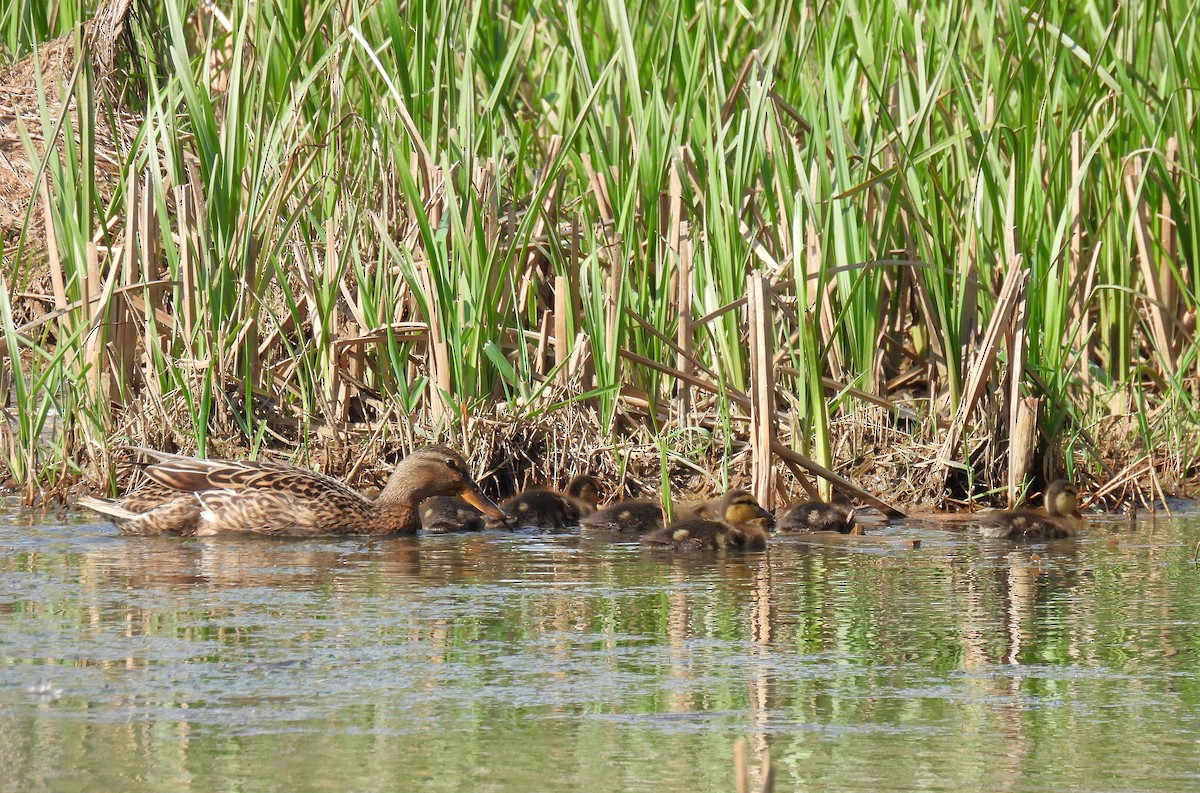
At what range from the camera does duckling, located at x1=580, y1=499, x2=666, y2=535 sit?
705 cm

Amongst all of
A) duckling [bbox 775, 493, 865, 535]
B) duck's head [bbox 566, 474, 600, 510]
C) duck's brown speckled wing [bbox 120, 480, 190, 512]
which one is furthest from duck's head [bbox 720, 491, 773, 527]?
duck's brown speckled wing [bbox 120, 480, 190, 512]

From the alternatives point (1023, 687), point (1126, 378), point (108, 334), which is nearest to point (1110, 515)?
point (1126, 378)

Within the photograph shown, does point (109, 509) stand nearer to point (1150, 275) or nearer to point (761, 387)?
point (761, 387)

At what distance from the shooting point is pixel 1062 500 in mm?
7324

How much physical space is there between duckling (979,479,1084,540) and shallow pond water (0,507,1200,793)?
0.27 meters

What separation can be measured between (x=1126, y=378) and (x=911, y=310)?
1.01m

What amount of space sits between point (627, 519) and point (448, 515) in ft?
2.32

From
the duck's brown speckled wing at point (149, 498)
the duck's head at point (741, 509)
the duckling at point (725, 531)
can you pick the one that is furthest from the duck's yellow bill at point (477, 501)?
the duck's brown speckled wing at point (149, 498)

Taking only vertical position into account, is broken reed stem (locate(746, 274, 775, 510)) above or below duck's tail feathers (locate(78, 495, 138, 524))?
above

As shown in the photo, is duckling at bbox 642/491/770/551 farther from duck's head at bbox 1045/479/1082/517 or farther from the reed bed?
duck's head at bbox 1045/479/1082/517

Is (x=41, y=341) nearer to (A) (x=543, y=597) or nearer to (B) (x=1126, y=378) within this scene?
(A) (x=543, y=597)

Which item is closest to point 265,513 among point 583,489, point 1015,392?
point 583,489

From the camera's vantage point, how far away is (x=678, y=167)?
318 inches

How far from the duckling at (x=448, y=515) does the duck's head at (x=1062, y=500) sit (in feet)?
7.22
